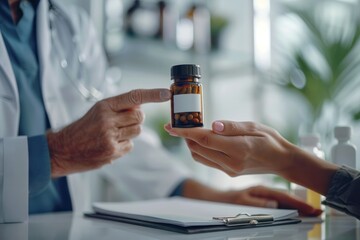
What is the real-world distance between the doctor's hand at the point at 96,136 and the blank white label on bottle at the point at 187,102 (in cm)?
14

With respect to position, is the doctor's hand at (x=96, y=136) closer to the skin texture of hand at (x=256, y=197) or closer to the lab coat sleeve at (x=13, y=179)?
the lab coat sleeve at (x=13, y=179)

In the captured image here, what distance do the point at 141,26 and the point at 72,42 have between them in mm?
678

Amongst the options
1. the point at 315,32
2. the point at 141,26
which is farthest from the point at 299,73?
the point at 141,26

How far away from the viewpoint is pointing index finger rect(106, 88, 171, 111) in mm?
779

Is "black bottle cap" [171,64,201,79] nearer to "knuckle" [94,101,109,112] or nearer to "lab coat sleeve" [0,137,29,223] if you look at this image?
"knuckle" [94,101,109,112]

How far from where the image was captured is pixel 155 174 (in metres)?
1.33

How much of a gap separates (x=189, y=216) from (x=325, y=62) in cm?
115

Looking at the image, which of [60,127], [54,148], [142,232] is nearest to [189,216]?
[142,232]

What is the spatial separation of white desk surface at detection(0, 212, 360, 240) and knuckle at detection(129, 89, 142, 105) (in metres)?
0.22

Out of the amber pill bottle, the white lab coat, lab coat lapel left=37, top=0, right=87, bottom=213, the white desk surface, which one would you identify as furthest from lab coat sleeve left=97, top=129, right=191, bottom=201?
the amber pill bottle

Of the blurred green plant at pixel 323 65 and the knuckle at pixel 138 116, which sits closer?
the knuckle at pixel 138 116

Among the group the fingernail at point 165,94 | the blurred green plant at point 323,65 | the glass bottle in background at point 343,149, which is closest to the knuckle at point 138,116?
the fingernail at point 165,94

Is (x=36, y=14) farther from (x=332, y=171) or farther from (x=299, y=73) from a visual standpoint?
(x=299, y=73)

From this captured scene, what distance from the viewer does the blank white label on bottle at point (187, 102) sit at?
28.7 inches
